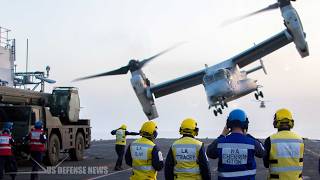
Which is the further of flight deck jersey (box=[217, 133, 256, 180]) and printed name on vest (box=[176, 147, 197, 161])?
printed name on vest (box=[176, 147, 197, 161])

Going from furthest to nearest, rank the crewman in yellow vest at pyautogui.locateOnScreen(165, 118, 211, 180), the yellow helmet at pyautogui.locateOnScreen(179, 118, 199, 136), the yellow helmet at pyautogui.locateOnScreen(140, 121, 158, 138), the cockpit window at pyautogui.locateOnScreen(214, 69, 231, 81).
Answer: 1. the cockpit window at pyautogui.locateOnScreen(214, 69, 231, 81)
2. the yellow helmet at pyautogui.locateOnScreen(140, 121, 158, 138)
3. the yellow helmet at pyautogui.locateOnScreen(179, 118, 199, 136)
4. the crewman in yellow vest at pyautogui.locateOnScreen(165, 118, 211, 180)

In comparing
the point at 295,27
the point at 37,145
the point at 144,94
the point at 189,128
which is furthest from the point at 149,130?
the point at 144,94

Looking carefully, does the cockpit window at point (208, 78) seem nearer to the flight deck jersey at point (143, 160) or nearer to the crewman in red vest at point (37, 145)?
the crewman in red vest at point (37, 145)

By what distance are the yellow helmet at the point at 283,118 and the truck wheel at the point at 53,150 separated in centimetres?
1494

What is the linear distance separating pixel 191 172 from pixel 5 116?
14428mm

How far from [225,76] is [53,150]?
1501cm

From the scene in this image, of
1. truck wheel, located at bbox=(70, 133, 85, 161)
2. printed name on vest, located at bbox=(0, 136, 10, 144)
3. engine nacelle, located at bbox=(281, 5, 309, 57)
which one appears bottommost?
truck wheel, located at bbox=(70, 133, 85, 161)

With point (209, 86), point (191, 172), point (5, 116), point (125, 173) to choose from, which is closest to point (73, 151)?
point (5, 116)

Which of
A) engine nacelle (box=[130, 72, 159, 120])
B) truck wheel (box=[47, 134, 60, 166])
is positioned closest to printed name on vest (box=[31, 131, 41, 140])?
truck wheel (box=[47, 134, 60, 166])

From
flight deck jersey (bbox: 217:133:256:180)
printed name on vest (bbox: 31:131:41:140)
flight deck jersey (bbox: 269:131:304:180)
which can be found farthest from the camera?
printed name on vest (bbox: 31:131:41:140)

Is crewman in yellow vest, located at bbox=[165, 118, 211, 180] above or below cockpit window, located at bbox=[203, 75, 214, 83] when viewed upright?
Result: below

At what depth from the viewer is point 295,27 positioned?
2894 centimetres

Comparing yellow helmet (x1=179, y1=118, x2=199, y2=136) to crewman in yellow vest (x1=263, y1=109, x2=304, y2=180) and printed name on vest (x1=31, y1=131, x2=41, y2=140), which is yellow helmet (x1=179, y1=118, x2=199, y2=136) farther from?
printed name on vest (x1=31, y1=131, x2=41, y2=140)

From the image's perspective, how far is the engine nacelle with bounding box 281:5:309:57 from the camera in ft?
93.9
